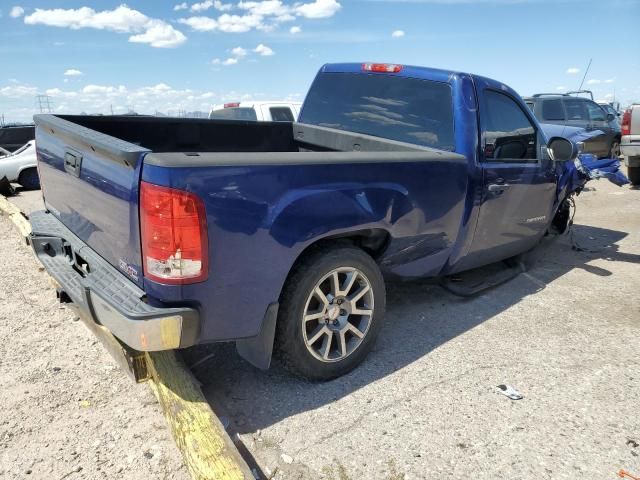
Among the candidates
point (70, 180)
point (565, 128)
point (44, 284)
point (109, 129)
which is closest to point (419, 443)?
point (70, 180)

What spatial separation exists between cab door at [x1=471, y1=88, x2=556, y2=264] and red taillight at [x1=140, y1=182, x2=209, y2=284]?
7.80ft

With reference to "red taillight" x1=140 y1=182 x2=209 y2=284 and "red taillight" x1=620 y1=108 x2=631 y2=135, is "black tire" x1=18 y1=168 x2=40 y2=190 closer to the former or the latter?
"red taillight" x1=140 y1=182 x2=209 y2=284

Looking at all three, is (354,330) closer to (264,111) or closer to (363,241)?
(363,241)

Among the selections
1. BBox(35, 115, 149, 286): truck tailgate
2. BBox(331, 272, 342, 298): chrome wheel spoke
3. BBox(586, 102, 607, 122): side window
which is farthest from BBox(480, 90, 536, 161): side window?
BBox(586, 102, 607, 122): side window

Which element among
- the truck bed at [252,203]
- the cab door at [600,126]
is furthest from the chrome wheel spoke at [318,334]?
the cab door at [600,126]

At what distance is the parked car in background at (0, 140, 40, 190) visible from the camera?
472 inches

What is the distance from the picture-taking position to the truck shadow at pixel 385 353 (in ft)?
9.93

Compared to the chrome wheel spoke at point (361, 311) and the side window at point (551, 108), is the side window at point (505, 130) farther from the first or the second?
the side window at point (551, 108)

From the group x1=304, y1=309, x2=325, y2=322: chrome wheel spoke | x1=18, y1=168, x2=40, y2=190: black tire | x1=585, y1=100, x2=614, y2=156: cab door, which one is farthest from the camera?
x1=585, y1=100, x2=614, y2=156: cab door

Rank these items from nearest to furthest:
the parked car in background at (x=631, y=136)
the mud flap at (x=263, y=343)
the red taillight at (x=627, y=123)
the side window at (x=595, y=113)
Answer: the mud flap at (x=263, y=343) < the parked car in background at (x=631, y=136) < the red taillight at (x=627, y=123) < the side window at (x=595, y=113)

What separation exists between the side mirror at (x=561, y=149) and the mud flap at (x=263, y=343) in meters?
3.28

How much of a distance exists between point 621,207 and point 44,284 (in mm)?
9032

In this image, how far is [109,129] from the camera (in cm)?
421

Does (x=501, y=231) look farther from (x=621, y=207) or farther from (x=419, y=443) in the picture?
(x=621, y=207)
